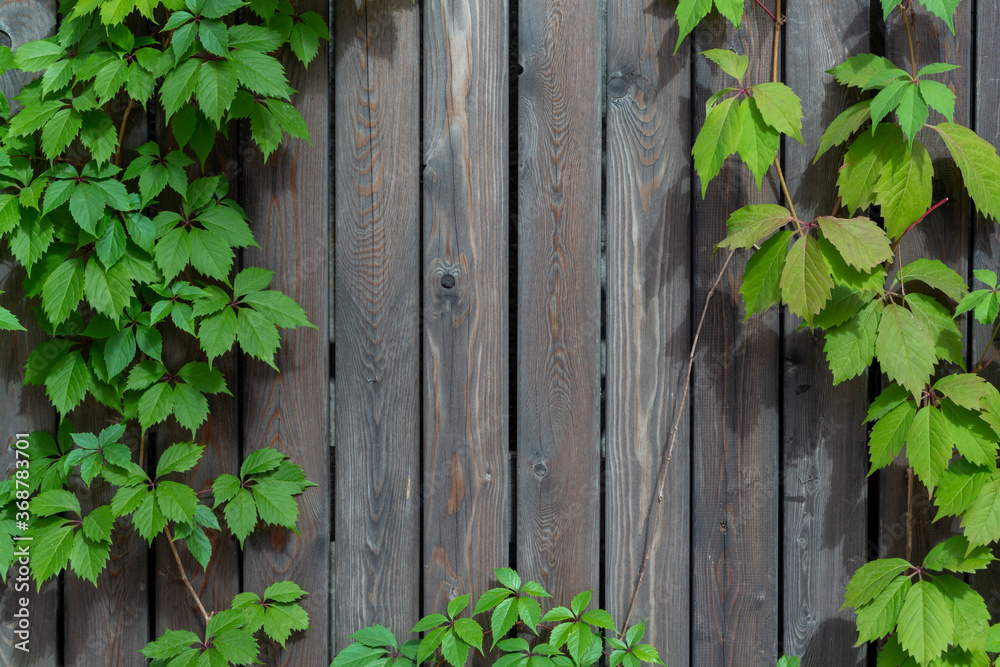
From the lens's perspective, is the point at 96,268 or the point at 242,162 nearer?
the point at 96,268

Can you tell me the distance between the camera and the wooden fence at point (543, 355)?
4.81ft

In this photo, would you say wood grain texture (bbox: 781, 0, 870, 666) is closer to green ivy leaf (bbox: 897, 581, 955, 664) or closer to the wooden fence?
the wooden fence

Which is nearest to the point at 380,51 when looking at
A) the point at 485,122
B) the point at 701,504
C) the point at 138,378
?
the point at 485,122

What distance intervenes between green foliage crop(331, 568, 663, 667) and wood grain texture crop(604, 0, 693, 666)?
0.36 ft

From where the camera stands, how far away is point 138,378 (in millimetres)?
1393

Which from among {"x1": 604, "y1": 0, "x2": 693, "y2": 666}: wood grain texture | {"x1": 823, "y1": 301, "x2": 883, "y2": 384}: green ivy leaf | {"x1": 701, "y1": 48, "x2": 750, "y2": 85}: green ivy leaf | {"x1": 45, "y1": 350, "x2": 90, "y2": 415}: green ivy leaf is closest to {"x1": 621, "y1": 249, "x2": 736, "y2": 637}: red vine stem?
{"x1": 604, "y1": 0, "x2": 693, "y2": 666}: wood grain texture

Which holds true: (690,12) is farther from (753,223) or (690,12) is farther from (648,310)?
(648,310)

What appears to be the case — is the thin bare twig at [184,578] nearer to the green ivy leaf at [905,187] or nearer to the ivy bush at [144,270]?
the ivy bush at [144,270]

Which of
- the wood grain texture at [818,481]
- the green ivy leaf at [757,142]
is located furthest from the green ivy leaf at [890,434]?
the green ivy leaf at [757,142]

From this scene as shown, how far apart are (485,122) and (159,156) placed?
70 centimetres

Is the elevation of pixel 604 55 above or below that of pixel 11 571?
above

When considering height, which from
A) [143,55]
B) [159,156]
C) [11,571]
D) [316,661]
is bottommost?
[316,661]

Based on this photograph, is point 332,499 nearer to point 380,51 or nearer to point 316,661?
point 316,661

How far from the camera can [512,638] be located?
4.64 feet
